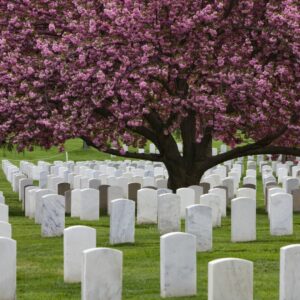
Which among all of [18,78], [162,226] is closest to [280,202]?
[162,226]

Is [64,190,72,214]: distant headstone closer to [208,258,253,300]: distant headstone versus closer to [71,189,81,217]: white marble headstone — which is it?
[71,189,81,217]: white marble headstone

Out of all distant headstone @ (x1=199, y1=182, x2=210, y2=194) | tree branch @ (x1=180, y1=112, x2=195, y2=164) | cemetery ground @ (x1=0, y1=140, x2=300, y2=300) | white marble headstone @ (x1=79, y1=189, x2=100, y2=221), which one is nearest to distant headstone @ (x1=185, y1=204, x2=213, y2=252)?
cemetery ground @ (x1=0, y1=140, x2=300, y2=300)

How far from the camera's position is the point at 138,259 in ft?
50.8

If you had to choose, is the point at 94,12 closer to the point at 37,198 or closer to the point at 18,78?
the point at 18,78

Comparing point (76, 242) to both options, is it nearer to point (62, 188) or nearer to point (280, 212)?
point (280, 212)

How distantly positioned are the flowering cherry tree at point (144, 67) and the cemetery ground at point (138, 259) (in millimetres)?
2836

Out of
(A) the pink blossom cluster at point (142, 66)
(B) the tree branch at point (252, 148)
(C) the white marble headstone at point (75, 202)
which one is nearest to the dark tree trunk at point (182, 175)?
(B) the tree branch at point (252, 148)

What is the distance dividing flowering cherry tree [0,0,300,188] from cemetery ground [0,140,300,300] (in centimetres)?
284

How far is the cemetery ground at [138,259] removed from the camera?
12.8 metres

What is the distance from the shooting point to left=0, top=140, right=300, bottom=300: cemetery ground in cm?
1284

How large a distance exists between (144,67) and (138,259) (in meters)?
8.46

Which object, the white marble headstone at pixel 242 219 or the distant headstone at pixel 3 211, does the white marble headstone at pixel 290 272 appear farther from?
the distant headstone at pixel 3 211

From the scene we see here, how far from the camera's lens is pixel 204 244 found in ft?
52.4

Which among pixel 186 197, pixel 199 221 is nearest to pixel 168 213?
pixel 186 197
